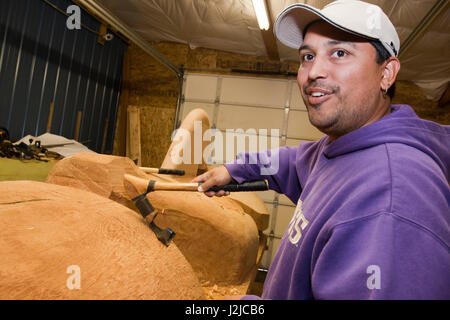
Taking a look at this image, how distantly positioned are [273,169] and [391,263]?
1329mm

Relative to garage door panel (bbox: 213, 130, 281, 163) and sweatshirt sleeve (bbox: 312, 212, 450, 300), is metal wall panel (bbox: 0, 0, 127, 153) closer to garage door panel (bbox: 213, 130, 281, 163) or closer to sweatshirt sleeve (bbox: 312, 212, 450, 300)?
garage door panel (bbox: 213, 130, 281, 163)

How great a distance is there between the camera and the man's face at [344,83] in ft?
3.97

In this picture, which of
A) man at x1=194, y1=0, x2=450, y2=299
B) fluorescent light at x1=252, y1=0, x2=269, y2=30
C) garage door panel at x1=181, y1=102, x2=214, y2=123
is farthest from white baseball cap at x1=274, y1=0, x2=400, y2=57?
garage door panel at x1=181, y1=102, x2=214, y2=123

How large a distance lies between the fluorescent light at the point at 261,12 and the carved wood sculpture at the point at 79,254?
4.60m

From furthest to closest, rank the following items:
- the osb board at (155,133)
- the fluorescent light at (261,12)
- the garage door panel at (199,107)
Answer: the osb board at (155,133) → the garage door panel at (199,107) → the fluorescent light at (261,12)

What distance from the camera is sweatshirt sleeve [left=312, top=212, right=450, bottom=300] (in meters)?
0.76

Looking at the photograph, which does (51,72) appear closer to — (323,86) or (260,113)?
(260,113)

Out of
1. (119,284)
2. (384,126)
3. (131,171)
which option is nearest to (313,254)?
(384,126)

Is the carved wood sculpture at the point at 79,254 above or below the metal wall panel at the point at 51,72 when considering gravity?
below

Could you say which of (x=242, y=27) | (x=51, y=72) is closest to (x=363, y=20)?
(x=242, y=27)

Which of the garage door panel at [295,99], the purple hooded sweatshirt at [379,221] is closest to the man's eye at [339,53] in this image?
the purple hooded sweatshirt at [379,221]

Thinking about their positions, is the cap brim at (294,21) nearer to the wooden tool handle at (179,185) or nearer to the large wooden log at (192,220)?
the wooden tool handle at (179,185)
